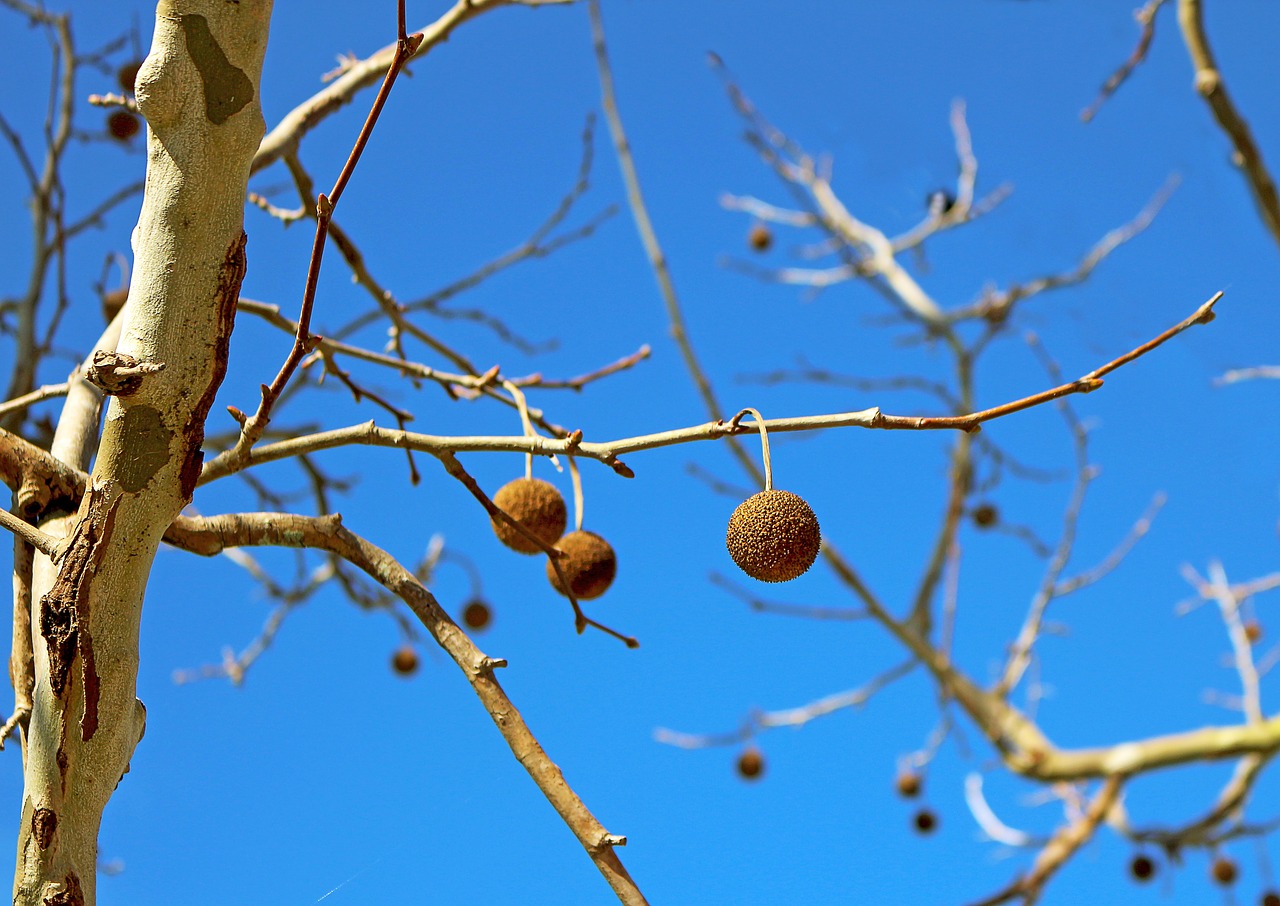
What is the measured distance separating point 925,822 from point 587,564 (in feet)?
Result: 15.4

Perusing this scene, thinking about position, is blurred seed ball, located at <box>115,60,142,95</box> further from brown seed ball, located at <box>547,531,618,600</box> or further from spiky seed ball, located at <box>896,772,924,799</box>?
spiky seed ball, located at <box>896,772,924,799</box>

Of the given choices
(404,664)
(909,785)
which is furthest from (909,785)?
(404,664)

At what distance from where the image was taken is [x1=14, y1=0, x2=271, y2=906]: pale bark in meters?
1.16

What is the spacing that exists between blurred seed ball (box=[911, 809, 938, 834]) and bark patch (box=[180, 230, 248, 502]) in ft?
17.4

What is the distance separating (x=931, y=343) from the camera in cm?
527

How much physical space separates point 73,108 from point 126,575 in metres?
2.91

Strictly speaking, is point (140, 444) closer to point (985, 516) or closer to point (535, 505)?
point (535, 505)

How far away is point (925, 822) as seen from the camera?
5.87 m

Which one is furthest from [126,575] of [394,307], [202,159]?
[394,307]

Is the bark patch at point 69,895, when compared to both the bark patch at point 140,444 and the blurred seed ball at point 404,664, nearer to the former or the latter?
the bark patch at point 140,444

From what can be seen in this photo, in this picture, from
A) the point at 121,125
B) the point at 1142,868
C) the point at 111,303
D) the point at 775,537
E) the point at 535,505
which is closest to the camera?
the point at 775,537

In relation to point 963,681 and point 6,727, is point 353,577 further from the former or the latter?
point 963,681

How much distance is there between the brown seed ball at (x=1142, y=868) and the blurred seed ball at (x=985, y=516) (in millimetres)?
1598

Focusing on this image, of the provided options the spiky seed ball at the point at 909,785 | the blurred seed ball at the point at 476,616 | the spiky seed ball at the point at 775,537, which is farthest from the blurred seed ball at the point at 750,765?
the spiky seed ball at the point at 775,537
